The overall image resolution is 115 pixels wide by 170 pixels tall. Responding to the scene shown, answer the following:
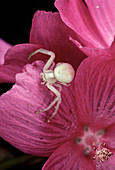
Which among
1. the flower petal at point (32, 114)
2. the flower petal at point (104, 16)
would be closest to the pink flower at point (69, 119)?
the flower petal at point (32, 114)

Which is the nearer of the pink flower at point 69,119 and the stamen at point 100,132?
the pink flower at point 69,119

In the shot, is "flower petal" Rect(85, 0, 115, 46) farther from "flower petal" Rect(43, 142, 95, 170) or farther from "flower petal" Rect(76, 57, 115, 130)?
"flower petal" Rect(43, 142, 95, 170)

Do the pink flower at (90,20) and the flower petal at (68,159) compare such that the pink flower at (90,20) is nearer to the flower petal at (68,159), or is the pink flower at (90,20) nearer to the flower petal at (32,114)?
the flower petal at (32,114)

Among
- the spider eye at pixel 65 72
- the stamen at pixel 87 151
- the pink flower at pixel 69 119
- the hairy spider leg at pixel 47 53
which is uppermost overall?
the hairy spider leg at pixel 47 53

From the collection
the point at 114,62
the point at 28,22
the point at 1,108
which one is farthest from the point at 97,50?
the point at 28,22

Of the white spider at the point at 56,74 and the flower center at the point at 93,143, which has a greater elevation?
the white spider at the point at 56,74

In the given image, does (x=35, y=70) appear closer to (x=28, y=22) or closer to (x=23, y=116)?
(x=23, y=116)

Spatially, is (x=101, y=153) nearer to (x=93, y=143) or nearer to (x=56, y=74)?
(x=93, y=143)
